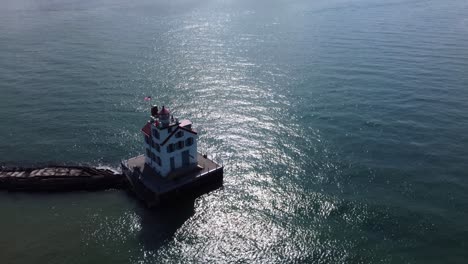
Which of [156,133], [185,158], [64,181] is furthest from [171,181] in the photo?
[64,181]

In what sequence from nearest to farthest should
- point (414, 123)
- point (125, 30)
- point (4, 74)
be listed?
point (414, 123) → point (4, 74) → point (125, 30)

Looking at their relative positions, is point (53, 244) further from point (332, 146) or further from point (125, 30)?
point (125, 30)

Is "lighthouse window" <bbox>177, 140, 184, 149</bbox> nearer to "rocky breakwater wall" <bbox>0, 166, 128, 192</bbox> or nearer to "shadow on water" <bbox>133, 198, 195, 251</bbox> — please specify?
"shadow on water" <bbox>133, 198, 195, 251</bbox>

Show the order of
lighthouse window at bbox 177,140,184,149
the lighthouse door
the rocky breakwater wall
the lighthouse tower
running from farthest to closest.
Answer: the rocky breakwater wall → the lighthouse door → lighthouse window at bbox 177,140,184,149 → the lighthouse tower

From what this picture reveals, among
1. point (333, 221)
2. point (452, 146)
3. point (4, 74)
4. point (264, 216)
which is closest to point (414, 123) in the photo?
point (452, 146)

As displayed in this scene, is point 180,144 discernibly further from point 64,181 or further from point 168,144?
point 64,181

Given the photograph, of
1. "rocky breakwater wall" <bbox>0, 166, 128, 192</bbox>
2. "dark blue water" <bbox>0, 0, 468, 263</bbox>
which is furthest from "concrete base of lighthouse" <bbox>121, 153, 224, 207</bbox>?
"rocky breakwater wall" <bbox>0, 166, 128, 192</bbox>

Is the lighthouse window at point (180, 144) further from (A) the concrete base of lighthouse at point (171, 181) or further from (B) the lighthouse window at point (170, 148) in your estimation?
(A) the concrete base of lighthouse at point (171, 181)
